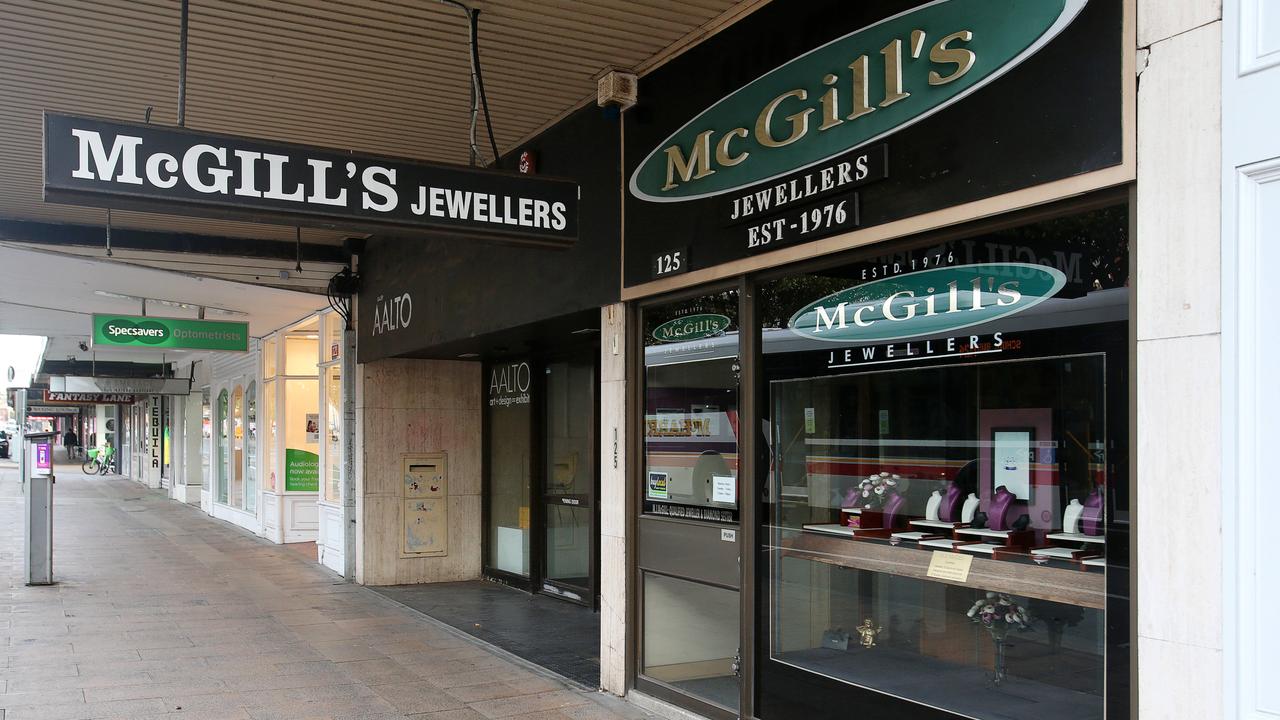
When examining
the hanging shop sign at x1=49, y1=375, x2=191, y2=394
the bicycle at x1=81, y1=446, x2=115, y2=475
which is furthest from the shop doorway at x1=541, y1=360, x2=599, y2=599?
the bicycle at x1=81, y1=446, x2=115, y2=475

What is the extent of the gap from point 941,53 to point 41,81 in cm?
535

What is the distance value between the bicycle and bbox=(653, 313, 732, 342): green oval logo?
1631 inches

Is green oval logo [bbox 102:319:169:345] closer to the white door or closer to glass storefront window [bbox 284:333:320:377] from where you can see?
glass storefront window [bbox 284:333:320:377]

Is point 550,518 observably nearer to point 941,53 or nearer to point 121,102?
point 121,102

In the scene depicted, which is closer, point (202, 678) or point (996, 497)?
point (996, 497)

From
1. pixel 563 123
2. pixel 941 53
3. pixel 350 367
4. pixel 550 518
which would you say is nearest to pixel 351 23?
pixel 563 123

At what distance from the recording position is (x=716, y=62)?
546 centimetres

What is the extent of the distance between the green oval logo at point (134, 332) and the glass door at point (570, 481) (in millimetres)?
5916

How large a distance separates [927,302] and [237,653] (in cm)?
603

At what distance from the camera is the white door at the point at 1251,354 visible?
287 cm

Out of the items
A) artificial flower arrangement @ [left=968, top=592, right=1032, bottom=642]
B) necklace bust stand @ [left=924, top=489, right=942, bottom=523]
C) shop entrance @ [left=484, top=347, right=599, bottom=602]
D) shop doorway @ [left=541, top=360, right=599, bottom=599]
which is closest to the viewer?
artificial flower arrangement @ [left=968, top=592, right=1032, bottom=642]

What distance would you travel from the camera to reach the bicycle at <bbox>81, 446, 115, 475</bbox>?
41822 millimetres

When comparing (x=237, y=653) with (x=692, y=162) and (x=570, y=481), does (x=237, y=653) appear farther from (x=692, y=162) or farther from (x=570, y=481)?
(x=692, y=162)

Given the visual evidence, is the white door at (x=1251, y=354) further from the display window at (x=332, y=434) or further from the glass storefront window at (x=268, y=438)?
the glass storefront window at (x=268, y=438)
